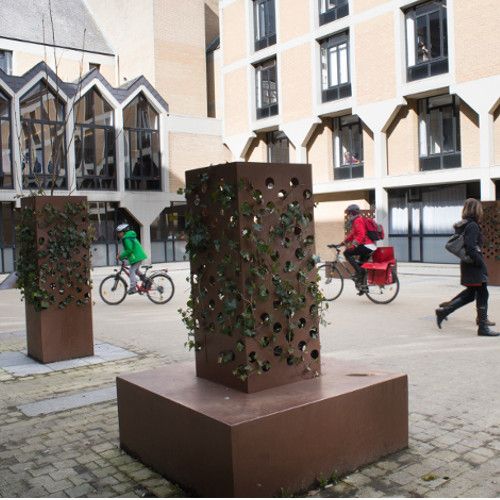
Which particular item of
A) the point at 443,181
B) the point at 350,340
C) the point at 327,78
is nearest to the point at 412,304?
the point at 350,340

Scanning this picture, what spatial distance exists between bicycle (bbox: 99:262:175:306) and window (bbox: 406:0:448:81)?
15457 mm

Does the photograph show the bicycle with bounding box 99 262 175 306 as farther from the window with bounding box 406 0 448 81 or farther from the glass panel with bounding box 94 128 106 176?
the glass panel with bounding box 94 128 106 176

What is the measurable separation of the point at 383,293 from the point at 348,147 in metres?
16.8

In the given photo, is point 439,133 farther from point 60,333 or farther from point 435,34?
point 60,333

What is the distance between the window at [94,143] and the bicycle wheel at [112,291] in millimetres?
15955

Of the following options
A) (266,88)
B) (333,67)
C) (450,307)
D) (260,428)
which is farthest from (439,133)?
(260,428)

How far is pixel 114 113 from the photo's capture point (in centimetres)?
2895

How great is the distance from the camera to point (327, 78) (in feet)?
89.2

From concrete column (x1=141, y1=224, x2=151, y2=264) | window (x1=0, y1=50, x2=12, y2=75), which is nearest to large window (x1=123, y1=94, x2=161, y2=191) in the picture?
concrete column (x1=141, y1=224, x2=151, y2=264)

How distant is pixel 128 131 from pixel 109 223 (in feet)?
15.5

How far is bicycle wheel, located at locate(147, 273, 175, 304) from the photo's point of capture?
41.6ft

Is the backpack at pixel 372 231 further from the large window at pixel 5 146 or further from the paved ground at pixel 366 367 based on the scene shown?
the large window at pixel 5 146

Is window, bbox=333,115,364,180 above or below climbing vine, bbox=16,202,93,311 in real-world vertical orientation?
above

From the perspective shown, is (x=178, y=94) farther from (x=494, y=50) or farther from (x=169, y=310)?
(x=169, y=310)
